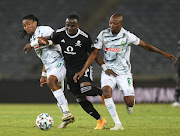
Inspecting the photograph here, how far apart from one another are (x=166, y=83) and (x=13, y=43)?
7.70 metres

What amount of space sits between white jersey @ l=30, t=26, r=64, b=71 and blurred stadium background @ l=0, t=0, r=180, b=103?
810 centimetres

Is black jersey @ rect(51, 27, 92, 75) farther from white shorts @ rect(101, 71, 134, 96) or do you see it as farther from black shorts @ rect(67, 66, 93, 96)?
white shorts @ rect(101, 71, 134, 96)

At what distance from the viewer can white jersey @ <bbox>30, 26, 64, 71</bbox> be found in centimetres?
718

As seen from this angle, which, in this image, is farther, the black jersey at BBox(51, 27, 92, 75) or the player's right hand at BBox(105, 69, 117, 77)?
the player's right hand at BBox(105, 69, 117, 77)

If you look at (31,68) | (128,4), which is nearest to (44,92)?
(31,68)

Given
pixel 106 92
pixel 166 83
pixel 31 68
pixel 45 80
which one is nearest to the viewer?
pixel 106 92

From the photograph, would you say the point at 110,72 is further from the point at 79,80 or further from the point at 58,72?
the point at 58,72

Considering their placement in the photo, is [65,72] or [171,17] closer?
[65,72]

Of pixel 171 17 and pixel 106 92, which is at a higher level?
pixel 171 17

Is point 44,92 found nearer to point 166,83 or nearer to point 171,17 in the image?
point 166,83

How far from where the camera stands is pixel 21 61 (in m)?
18.6

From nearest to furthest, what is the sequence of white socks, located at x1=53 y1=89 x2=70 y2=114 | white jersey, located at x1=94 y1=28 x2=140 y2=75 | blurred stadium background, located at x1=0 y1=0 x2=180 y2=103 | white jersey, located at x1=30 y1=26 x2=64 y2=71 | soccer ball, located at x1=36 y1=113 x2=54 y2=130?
soccer ball, located at x1=36 y1=113 x2=54 y2=130 < white socks, located at x1=53 y1=89 x2=70 y2=114 < white jersey, located at x1=94 y1=28 x2=140 y2=75 < white jersey, located at x1=30 y1=26 x2=64 y2=71 < blurred stadium background, located at x1=0 y1=0 x2=180 y2=103

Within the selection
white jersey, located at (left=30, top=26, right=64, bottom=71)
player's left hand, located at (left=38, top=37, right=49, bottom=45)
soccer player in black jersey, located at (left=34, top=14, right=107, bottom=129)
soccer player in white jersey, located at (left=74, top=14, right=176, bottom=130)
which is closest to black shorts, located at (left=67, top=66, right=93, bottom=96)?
soccer player in black jersey, located at (left=34, top=14, right=107, bottom=129)

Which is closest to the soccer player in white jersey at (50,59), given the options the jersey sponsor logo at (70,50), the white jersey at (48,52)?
the white jersey at (48,52)
